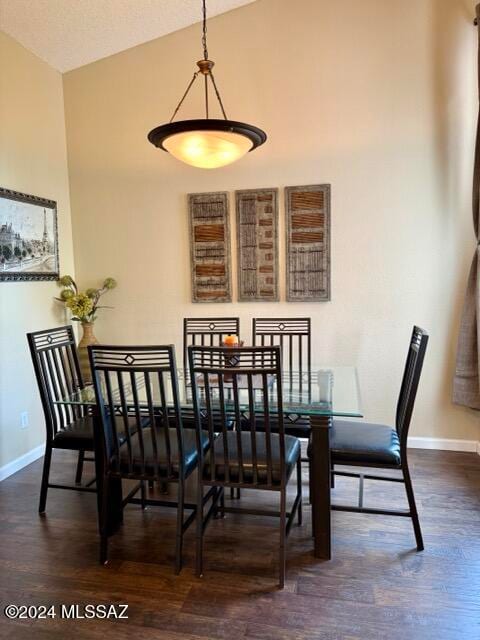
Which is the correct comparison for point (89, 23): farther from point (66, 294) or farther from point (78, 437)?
point (78, 437)

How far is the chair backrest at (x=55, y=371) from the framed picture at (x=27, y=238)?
69 centimetres

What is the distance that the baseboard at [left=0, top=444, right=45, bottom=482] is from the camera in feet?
10.9

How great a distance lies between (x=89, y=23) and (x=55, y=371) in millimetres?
2606

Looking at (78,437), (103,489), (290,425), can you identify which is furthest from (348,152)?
(103,489)

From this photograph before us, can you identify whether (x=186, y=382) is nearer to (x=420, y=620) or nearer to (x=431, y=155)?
(x=420, y=620)

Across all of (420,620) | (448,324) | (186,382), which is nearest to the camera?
(420,620)

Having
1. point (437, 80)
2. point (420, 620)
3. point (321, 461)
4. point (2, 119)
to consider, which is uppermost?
point (437, 80)

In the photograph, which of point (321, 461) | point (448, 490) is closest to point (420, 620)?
point (321, 461)

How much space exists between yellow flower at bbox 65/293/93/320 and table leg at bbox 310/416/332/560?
231 cm

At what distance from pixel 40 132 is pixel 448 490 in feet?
13.5

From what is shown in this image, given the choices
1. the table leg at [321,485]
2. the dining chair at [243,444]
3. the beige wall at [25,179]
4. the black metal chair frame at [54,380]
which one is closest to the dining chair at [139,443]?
the dining chair at [243,444]

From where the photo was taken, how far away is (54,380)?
9.64 feet

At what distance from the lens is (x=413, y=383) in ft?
A: 7.70

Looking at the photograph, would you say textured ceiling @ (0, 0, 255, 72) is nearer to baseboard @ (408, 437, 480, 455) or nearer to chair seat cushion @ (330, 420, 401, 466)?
chair seat cushion @ (330, 420, 401, 466)
